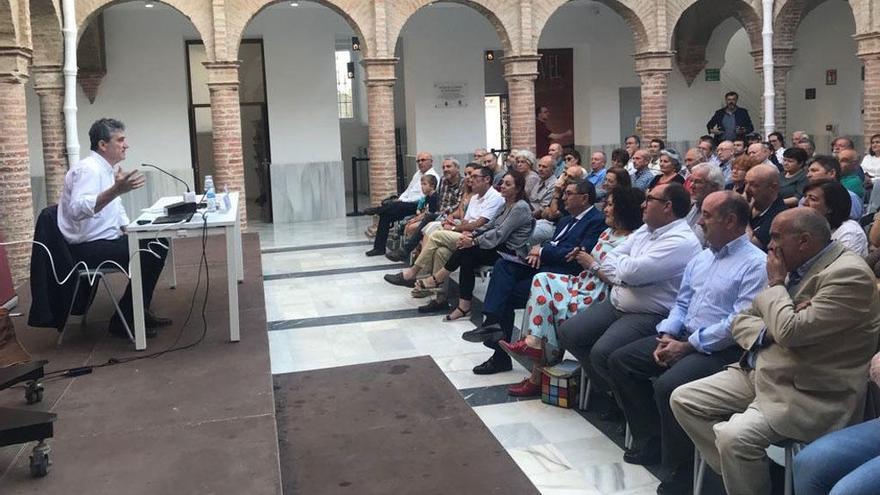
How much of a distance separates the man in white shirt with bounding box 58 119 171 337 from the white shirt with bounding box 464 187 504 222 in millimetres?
2726

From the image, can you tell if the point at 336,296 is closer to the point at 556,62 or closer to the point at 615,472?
the point at 615,472

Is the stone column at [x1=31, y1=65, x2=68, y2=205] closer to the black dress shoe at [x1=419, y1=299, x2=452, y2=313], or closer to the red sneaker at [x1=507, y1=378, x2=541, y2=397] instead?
the black dress shoe at [x1=419, y1=299, x2=452, y2=313]

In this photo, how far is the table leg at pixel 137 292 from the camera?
534 centimetres

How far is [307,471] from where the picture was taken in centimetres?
407

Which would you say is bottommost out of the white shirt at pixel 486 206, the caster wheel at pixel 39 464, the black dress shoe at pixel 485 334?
the black dress shoe at pixel 485 334

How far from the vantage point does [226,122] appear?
13148mm

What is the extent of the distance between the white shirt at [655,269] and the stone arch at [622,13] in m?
10.1

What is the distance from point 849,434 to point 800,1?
12.9 metres

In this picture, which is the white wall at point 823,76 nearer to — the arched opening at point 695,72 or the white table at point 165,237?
the arched opening at point 695,72

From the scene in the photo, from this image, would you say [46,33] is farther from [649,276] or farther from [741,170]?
[649,276]

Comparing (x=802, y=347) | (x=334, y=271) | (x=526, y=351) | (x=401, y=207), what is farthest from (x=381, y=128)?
(x=802, y=347)

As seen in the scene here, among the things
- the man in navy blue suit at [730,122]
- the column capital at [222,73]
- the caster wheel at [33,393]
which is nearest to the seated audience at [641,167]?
the man in navy blue suit at [730,122]

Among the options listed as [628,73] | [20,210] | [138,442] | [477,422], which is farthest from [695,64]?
[138,442]

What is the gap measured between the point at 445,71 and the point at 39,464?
13.4 m
